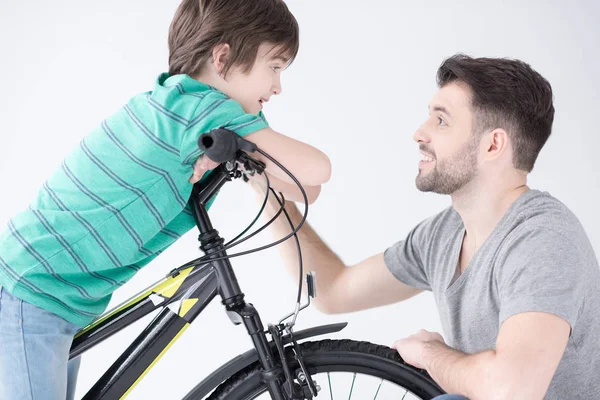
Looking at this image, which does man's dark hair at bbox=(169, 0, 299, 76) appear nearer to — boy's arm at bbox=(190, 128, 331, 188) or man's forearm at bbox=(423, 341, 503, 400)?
boy's arm at bbox=(190, 128, 331, 188)

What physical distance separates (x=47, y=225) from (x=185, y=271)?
299mm

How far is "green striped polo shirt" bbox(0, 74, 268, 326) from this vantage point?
1.59m

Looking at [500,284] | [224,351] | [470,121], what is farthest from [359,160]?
[500,284]

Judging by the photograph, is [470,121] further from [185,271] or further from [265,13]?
[185,271]

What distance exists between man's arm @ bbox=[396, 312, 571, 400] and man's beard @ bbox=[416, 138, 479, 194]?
393mm

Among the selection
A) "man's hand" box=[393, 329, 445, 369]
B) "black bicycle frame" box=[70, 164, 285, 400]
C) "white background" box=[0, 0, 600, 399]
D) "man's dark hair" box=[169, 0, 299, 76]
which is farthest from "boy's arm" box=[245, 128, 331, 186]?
"white background" box=[0, 0, 600, 399]

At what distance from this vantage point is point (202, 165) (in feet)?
5.23

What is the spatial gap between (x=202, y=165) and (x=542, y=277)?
0.74 m

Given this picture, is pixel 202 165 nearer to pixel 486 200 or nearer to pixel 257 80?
pixel 257 80

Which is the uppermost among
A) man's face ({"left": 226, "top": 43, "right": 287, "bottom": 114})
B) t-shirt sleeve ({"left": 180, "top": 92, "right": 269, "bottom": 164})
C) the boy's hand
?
man's face ({"left": 226, "top": 43, "right": 287, "bottom": 114})

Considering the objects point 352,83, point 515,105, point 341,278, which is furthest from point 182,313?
point 352,83

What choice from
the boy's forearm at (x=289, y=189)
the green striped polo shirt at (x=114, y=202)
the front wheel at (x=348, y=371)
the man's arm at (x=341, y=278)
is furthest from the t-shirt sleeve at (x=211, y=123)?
the man's arm at (x=341, y=278)

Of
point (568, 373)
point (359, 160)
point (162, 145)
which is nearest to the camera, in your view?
point (162, 145)

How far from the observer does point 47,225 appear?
65.7 inches
